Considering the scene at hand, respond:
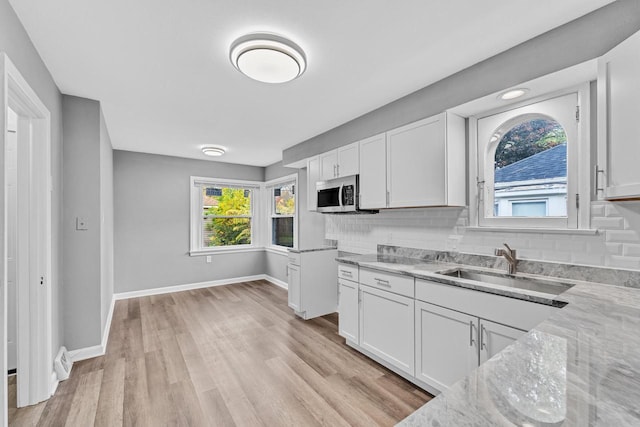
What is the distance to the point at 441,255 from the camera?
8.66ft

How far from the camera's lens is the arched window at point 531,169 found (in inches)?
79.0

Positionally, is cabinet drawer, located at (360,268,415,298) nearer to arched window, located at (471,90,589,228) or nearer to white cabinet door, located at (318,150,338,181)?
arched window, located at (471,90,589,228)

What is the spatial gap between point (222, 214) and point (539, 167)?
5.11m

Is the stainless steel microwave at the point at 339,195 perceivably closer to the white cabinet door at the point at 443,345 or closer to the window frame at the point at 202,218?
the white cabinet door at the point at 443,345

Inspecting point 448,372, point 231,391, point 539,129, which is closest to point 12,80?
point 231,391

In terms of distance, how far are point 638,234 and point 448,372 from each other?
54.6 inches

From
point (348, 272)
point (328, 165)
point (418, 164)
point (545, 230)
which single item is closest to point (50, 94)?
point (328, 165)

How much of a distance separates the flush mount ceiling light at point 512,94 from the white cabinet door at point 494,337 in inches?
62.1

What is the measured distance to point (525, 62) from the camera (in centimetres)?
190

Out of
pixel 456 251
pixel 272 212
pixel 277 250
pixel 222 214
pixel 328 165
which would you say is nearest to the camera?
pixel 456 251

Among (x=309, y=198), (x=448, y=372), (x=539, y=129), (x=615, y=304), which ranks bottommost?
(x=448, y=372)

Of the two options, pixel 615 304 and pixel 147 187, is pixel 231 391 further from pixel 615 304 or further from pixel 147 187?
pixel 147 187

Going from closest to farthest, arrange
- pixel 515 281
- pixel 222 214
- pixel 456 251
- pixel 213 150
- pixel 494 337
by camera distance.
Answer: pixel 494 337 → pixel 515 281 → pixel 456 251 → pixel 213 150 → pixel 222 214

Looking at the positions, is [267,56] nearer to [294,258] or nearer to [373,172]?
[373,172]
